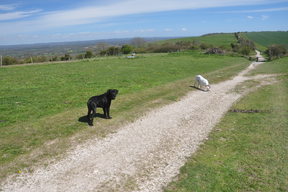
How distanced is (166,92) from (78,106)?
806 centimetres

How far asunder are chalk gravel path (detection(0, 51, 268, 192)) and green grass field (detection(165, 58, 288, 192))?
0.53 meters

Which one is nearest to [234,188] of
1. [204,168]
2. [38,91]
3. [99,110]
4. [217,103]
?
[204,168]

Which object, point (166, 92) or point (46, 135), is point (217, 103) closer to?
point (166, 92)

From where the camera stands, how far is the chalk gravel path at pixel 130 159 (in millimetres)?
6742

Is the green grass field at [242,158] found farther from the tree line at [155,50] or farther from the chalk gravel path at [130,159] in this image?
the tree line at [155,50]

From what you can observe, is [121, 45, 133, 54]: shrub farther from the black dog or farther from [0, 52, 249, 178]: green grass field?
the black dog

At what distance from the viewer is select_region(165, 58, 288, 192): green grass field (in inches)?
268

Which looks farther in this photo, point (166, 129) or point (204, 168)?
point (166, 129)

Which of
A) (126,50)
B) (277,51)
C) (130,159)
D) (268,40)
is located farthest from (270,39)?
(130,159)

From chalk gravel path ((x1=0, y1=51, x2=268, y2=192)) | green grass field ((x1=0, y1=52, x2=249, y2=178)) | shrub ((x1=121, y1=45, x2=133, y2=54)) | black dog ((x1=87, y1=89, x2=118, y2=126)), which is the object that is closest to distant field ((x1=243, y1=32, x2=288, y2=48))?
shrub ((x1=121, y1=45, x2=133, y2=54))

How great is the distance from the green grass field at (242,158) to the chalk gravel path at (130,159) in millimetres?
534

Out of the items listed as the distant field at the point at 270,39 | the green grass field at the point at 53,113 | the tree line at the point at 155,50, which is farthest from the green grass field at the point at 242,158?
the distant field at the point at 270,39

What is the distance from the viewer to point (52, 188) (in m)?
6.53

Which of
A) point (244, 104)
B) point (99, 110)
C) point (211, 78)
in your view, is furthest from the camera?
point (211, 78)
